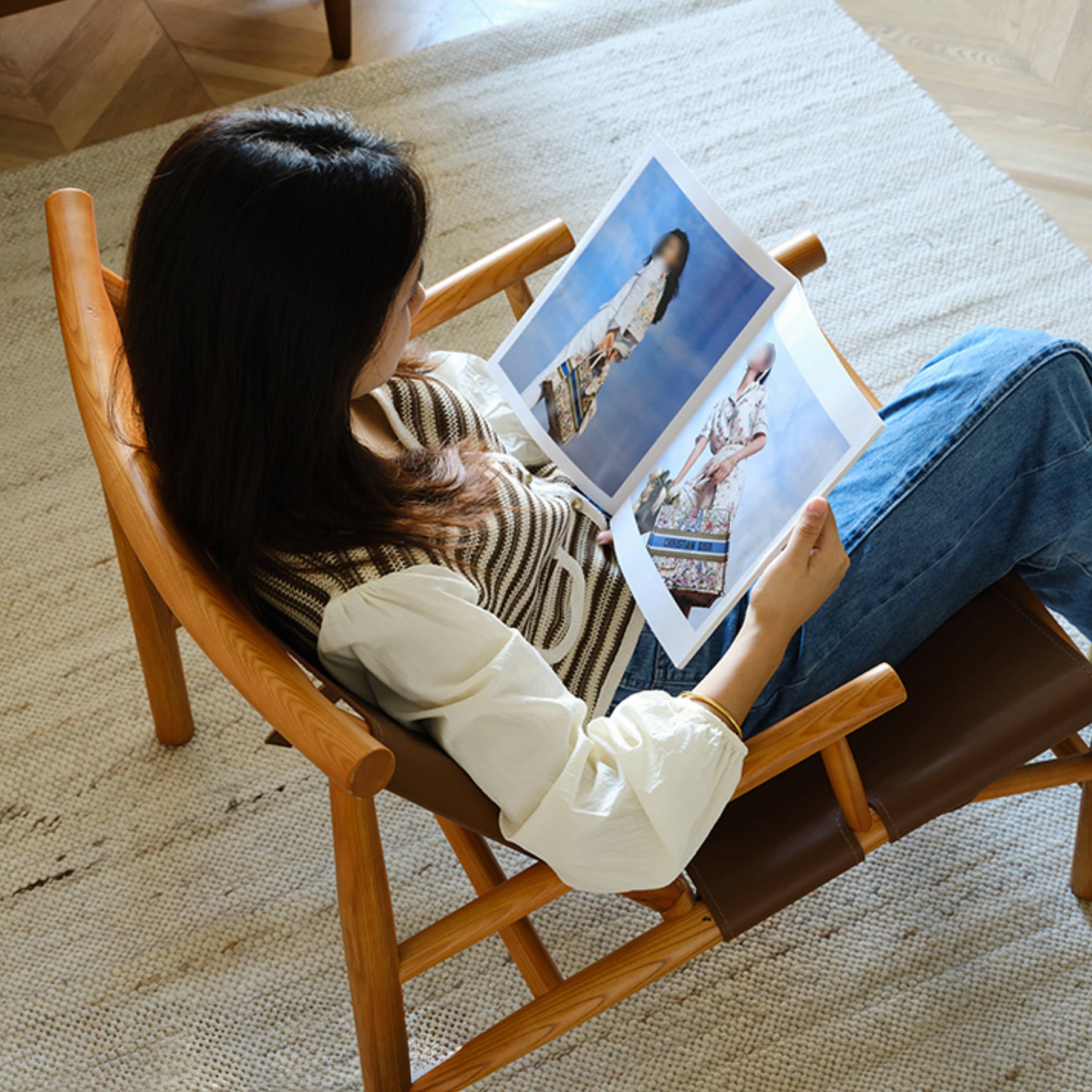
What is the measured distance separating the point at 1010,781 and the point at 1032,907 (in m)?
0.31

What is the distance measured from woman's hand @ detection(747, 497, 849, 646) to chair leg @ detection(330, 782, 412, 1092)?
1.12ft

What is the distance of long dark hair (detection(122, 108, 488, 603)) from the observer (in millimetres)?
719

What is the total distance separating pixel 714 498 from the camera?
100 centimetres

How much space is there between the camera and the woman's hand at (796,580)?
36.3 inches

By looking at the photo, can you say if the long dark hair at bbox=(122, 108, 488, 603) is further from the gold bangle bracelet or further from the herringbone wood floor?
the herringbone wood floor

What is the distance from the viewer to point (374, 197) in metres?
0.74

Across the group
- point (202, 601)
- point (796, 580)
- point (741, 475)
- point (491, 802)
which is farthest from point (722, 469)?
point (202, 601)

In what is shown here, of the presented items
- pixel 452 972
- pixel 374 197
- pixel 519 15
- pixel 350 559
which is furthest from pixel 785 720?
pixel 519 15

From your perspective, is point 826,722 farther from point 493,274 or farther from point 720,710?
point 493,274

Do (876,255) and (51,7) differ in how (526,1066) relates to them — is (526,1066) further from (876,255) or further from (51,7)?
(51,7)

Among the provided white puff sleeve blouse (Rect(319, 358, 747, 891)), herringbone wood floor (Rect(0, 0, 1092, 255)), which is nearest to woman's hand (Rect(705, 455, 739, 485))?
white puff sleeve blouse (Rect(319, 358, 747, 891))

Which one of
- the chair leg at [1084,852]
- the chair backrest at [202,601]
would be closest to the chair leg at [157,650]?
A: the chair backrest at [202,601]

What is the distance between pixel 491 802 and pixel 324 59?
1872 mm

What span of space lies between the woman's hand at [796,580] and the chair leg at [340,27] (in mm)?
1714
